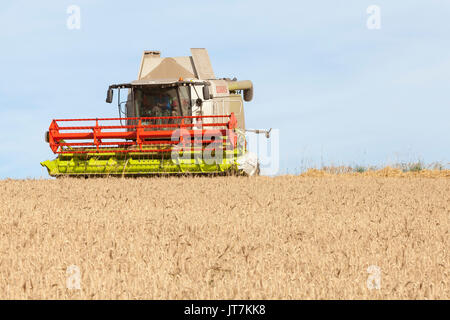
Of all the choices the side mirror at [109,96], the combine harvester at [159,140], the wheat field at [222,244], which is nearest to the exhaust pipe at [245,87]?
the combine harvester at [159,140]

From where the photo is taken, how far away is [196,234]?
6.07 metres

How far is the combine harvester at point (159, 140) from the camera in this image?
13438mm

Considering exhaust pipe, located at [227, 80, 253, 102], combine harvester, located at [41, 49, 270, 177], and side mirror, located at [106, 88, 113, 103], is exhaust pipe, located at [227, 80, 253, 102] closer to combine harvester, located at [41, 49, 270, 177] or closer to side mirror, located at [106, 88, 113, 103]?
combine harvester, located at [41, 49, 270, 177]

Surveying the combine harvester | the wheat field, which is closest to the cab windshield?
the combine harvester

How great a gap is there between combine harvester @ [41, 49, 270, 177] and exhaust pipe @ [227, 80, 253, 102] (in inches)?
67.9

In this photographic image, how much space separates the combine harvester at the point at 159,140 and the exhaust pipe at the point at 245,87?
5.66ft

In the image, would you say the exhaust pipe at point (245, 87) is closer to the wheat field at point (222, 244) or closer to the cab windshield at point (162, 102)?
the cab windshield at point (162, 102)

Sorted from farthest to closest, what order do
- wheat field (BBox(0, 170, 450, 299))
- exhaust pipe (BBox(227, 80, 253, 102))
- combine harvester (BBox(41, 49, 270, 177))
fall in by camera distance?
exhaust pipe (BBox(227, 80, 253, 102))
combine harvester (BBox(41, 49, 270, 177))
wheat field (BBox(0, 170, 450, 299))

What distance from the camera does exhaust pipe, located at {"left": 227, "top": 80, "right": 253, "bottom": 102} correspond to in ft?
59.2

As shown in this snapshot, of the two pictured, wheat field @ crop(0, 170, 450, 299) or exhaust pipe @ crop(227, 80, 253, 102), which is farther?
exhaust pipe @ crop(227, 80, 253, 102)

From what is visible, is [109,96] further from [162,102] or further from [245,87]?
[245,87]
